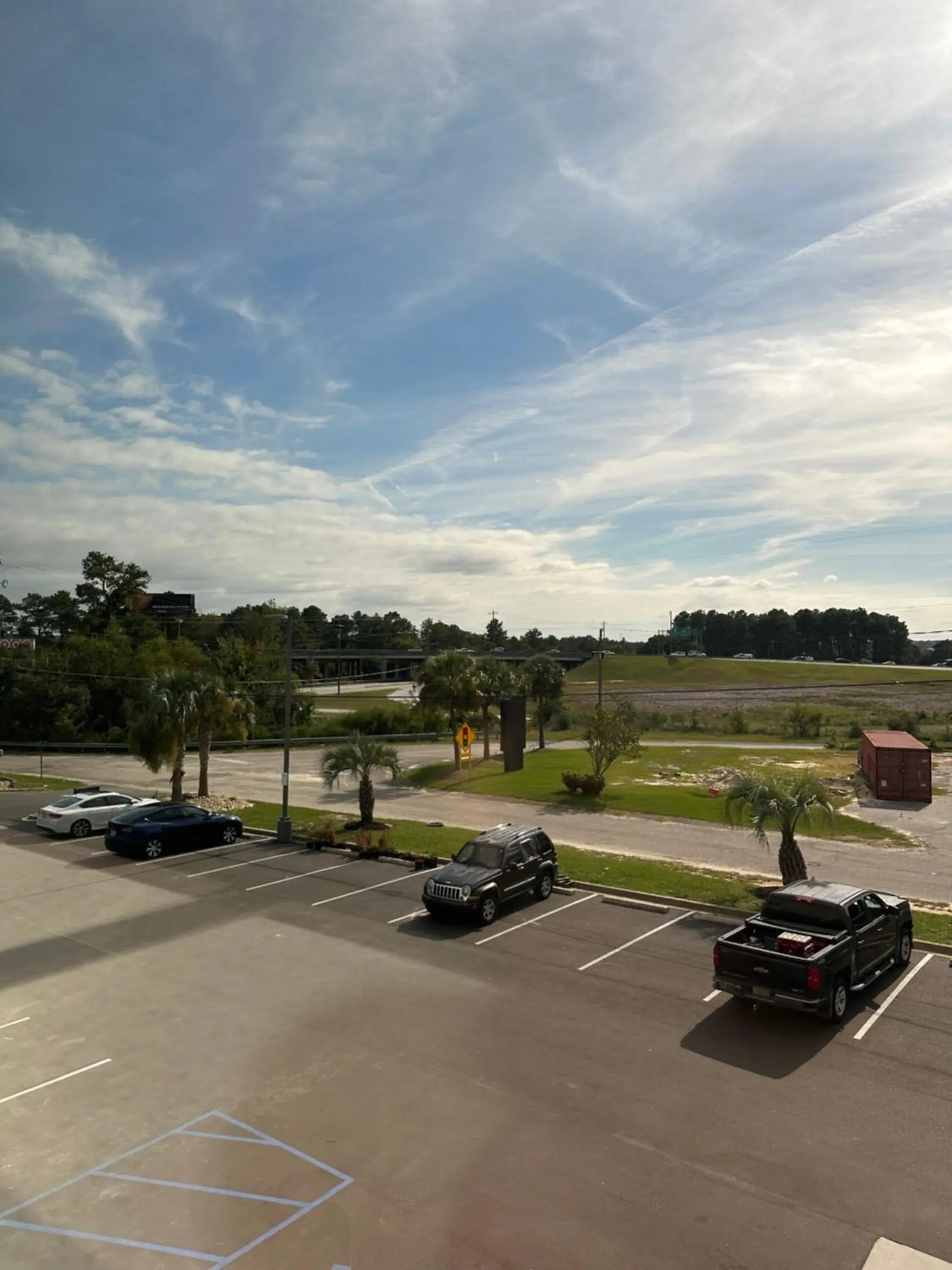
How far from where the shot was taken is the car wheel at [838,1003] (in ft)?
39.4

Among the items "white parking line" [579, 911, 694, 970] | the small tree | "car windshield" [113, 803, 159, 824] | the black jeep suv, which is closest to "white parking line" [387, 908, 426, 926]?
the black jeep suv

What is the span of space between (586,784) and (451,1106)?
2610cm

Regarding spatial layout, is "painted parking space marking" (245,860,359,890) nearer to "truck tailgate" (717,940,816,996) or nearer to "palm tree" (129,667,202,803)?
"palm tree" (129,667,202,803)

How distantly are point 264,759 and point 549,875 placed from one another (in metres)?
38.6

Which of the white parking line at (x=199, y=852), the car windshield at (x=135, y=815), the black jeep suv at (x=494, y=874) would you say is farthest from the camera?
the car windshield at (x=135, y=815)

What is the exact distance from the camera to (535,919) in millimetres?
17797

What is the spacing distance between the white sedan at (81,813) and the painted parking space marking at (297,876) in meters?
8.83

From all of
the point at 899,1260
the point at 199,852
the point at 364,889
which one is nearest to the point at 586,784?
the point at 199,852

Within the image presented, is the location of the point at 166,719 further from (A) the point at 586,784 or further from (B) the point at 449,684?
(B) the point at 449,684

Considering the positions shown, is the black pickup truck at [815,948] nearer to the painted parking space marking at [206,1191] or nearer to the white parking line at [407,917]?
the painted parking space marking at [206,1191]

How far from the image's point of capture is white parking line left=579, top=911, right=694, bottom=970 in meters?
15.0

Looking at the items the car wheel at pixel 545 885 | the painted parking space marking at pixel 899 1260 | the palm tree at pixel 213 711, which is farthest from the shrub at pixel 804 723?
the painted parking space marking at pixel 899 1260

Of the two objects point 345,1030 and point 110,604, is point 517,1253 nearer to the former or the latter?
point 345,1030

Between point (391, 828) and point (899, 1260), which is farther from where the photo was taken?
point (391, 828)
